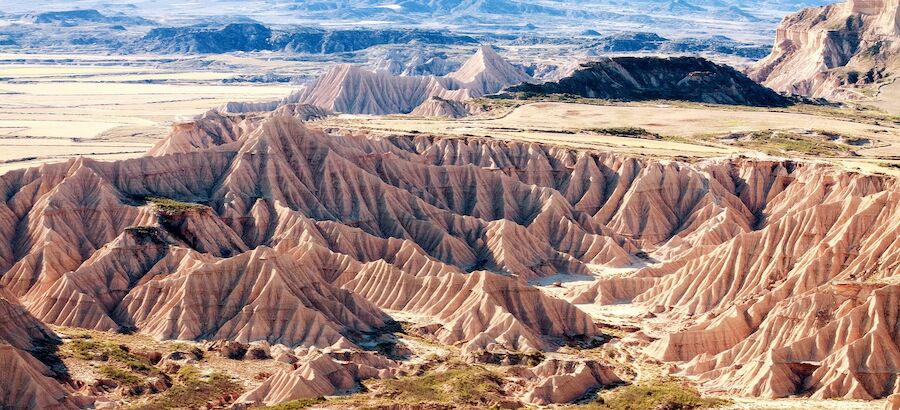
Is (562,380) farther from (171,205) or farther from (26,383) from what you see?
(171,205)

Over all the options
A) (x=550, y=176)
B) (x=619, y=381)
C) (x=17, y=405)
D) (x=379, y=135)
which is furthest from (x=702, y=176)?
(x=17, y=405)

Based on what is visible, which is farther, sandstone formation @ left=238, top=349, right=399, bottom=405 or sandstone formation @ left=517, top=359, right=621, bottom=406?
sandstone formation @ left=517, top=359, right=621, bottom=406

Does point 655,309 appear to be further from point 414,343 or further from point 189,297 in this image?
point 189,297

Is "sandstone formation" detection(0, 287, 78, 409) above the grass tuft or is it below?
above

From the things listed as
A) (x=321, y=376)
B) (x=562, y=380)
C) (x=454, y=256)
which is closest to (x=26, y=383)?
(x=321, y=376)

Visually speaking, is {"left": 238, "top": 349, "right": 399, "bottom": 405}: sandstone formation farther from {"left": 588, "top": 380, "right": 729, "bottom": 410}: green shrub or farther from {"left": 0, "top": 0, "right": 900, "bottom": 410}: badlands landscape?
{"left": 588, "top": 380, "right": 729, "bottom": 410}: green shrub

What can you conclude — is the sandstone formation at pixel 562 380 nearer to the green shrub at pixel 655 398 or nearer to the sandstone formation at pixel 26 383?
the green shrub at pixel 655 398

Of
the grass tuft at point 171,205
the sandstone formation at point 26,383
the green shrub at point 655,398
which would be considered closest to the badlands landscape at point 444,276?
the sandstone formation at point 26,383

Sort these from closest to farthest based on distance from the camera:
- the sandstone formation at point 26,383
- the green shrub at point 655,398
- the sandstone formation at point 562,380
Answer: the sandstone formation at point 26,383
the green shrub at point 655,398
the sandstone formation at point 562,380

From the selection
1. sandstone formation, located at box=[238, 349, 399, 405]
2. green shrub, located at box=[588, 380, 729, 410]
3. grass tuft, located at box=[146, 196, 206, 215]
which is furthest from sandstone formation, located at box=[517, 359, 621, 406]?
grass tuft, located at box=[146, 196, 206, 215]
